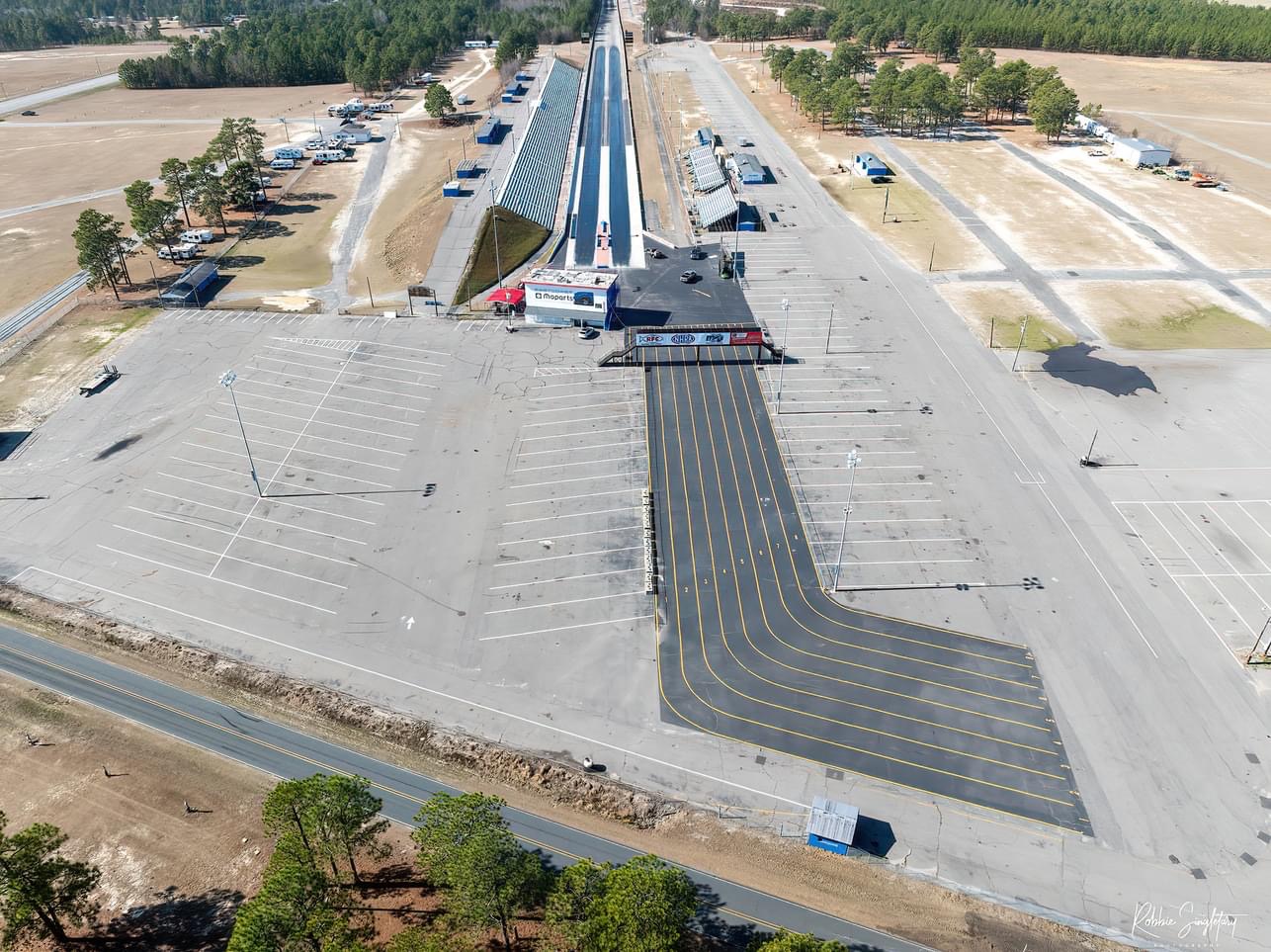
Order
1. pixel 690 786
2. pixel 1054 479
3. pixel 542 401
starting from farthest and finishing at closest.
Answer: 1. pixel 542 401
2. pixel 1054 479
3. pixel 690 786

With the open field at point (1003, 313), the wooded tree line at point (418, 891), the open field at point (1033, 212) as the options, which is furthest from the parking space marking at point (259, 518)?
the open field at point (1033, 212)

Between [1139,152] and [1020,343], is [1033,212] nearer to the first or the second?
[1139,152]

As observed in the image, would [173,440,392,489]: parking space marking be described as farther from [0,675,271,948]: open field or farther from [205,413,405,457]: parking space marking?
[0,675,271,948]: open field

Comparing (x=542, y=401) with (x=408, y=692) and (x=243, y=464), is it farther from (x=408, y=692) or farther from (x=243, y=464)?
(x=408, y=692)

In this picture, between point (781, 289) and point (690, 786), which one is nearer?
point (690, 786)

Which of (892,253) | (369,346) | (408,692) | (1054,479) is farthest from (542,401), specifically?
(892,253)

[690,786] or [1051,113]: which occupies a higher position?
[1051,113]

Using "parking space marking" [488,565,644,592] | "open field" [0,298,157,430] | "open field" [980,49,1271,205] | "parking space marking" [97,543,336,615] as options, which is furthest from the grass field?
"open field" [980,49,1271,205]
